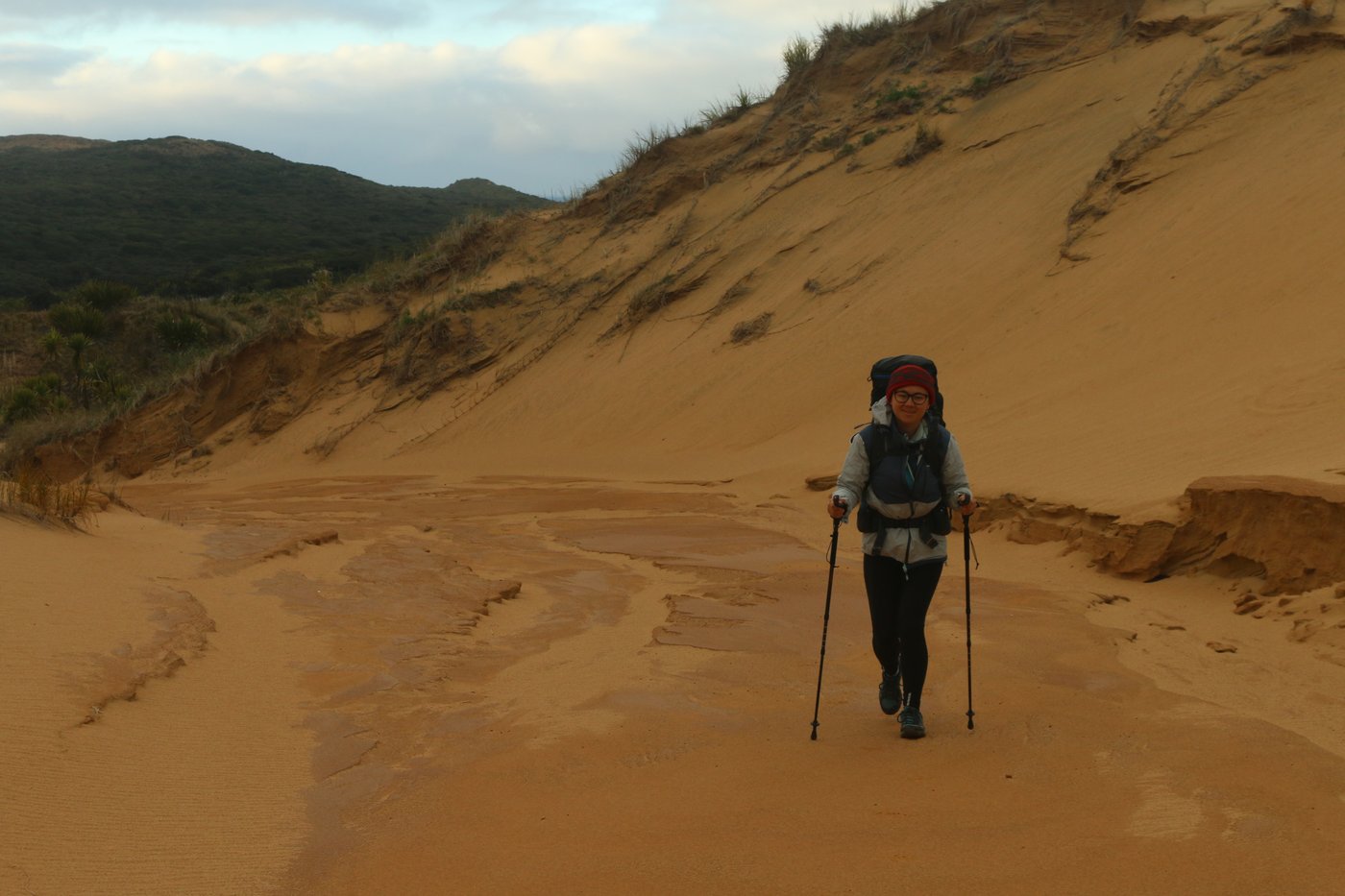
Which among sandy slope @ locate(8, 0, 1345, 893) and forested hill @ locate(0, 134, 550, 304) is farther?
forested hill @ locate(0, 134, 550, 304)

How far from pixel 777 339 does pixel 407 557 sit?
10.9 meters

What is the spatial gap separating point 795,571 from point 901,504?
453 centimetres

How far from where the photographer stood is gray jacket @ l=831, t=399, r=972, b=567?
4.79m

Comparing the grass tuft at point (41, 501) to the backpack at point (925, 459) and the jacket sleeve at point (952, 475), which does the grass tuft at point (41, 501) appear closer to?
the backpack at point (925, 459)

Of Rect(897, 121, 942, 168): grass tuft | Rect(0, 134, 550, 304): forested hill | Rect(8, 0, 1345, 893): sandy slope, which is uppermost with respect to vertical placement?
Rect(0, 134, 550, 304): forested hill

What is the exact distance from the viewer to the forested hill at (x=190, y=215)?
56.4 meters

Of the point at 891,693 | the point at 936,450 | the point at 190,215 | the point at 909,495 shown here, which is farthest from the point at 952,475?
the point at 190,215

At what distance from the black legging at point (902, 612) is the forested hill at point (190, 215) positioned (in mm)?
39517

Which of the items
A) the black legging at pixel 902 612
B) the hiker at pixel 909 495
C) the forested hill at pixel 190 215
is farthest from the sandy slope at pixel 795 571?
the forested hill at pixel 190 215

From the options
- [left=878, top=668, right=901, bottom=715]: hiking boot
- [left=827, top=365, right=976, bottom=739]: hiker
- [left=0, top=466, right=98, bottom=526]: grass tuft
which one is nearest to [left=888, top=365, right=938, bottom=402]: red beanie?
[left=827, top=365, right=976, bottom=739]: hiker

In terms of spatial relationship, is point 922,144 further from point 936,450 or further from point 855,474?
point 855,474

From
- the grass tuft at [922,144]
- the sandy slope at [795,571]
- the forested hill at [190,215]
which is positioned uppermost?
the forested hill at [190,215]

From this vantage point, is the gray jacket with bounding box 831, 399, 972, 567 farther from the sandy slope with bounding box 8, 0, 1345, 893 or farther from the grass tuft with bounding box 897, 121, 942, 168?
the grass tuft with bounding box 897, 121, 942, 168

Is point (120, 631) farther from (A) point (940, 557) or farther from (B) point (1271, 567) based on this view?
(B) point (1271, 567)
